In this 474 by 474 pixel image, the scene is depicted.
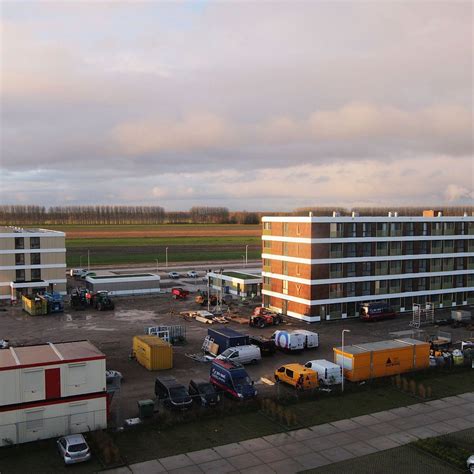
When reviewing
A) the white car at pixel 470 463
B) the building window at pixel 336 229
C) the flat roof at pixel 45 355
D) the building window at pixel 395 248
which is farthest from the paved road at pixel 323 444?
the building window at pixel 395 248

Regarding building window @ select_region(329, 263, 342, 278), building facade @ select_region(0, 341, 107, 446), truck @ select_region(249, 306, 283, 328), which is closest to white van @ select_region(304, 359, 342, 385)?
building facade @ select_region(0, 341, 107, 446)

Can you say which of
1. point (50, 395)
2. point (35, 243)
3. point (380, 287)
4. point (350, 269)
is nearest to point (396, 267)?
point (380, 287)

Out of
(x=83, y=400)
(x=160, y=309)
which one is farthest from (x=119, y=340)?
(x=83, y=400)

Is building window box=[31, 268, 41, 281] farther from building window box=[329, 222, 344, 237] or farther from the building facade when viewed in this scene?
the building facade

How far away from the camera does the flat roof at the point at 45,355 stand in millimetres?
31741

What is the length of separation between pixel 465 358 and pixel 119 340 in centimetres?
3425

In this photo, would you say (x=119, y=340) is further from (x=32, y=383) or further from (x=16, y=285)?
(x=16, y=285)

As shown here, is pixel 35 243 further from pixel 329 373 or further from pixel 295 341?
pixel 329 373

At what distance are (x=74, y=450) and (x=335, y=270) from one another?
44.8 meters

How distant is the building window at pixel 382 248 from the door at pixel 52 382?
48.7 m

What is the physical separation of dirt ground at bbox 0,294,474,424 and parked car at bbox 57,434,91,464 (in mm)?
5420

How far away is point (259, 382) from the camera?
4256cm

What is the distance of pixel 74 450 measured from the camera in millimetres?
28125

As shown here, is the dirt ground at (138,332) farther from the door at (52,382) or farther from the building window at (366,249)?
the building window at (366,249)
